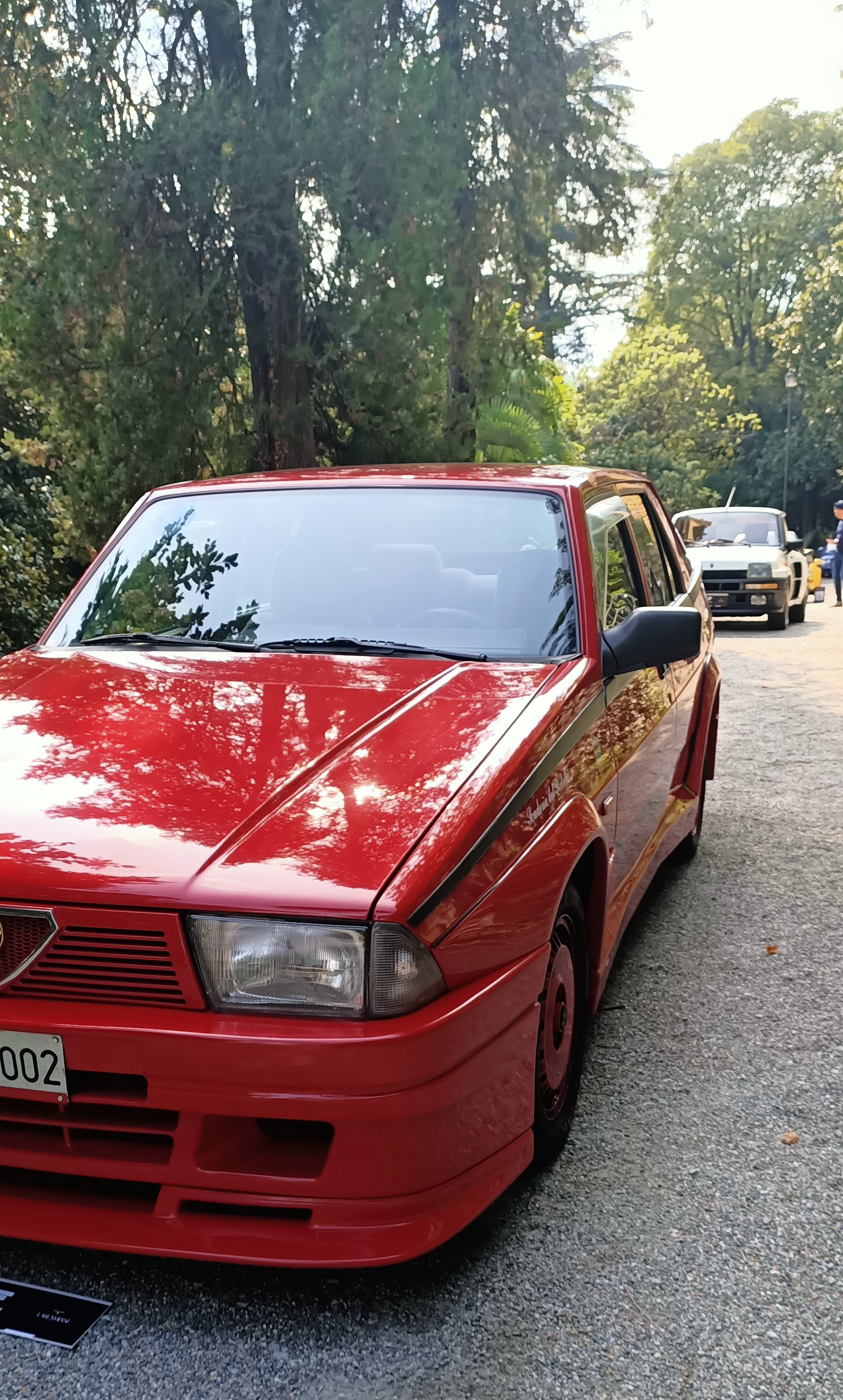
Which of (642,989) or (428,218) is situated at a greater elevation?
(428,218)

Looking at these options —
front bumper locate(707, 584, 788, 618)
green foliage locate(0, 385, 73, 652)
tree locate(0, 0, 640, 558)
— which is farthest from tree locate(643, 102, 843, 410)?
green foliage locate(0, 385, 73, 652)

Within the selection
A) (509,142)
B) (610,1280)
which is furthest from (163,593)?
(509,142)

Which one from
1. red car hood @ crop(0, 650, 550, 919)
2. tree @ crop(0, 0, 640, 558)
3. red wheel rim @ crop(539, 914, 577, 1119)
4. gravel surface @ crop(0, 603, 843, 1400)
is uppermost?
tree @ crop(0, 0, 640, 558)

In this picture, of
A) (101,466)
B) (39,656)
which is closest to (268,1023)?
(39,656)

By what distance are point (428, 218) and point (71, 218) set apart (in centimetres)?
291

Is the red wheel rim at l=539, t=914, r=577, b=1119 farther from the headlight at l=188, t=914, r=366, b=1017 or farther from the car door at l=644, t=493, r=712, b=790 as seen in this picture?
the car door at l=644, t=493, r=712, b=790

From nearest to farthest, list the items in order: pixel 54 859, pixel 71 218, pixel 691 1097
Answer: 1. pixel 54 859
2. pixel 691 1097
3. pixel 71 218

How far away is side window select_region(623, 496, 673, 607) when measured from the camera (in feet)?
14.9

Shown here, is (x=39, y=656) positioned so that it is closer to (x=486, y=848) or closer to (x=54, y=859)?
(x=54, y=859)

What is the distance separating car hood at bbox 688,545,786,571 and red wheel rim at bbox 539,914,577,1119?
13898mm

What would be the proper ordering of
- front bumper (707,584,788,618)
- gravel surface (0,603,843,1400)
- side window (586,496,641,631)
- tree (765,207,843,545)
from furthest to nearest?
tree (765,207,843,545)
front bumper (707,584,788,618)
side window (586,496,641,631)
gravel surface (0,603,843,1400)

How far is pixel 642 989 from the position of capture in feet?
13.2

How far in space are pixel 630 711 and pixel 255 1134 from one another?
6.02 feet

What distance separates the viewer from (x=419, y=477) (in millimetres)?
3842
